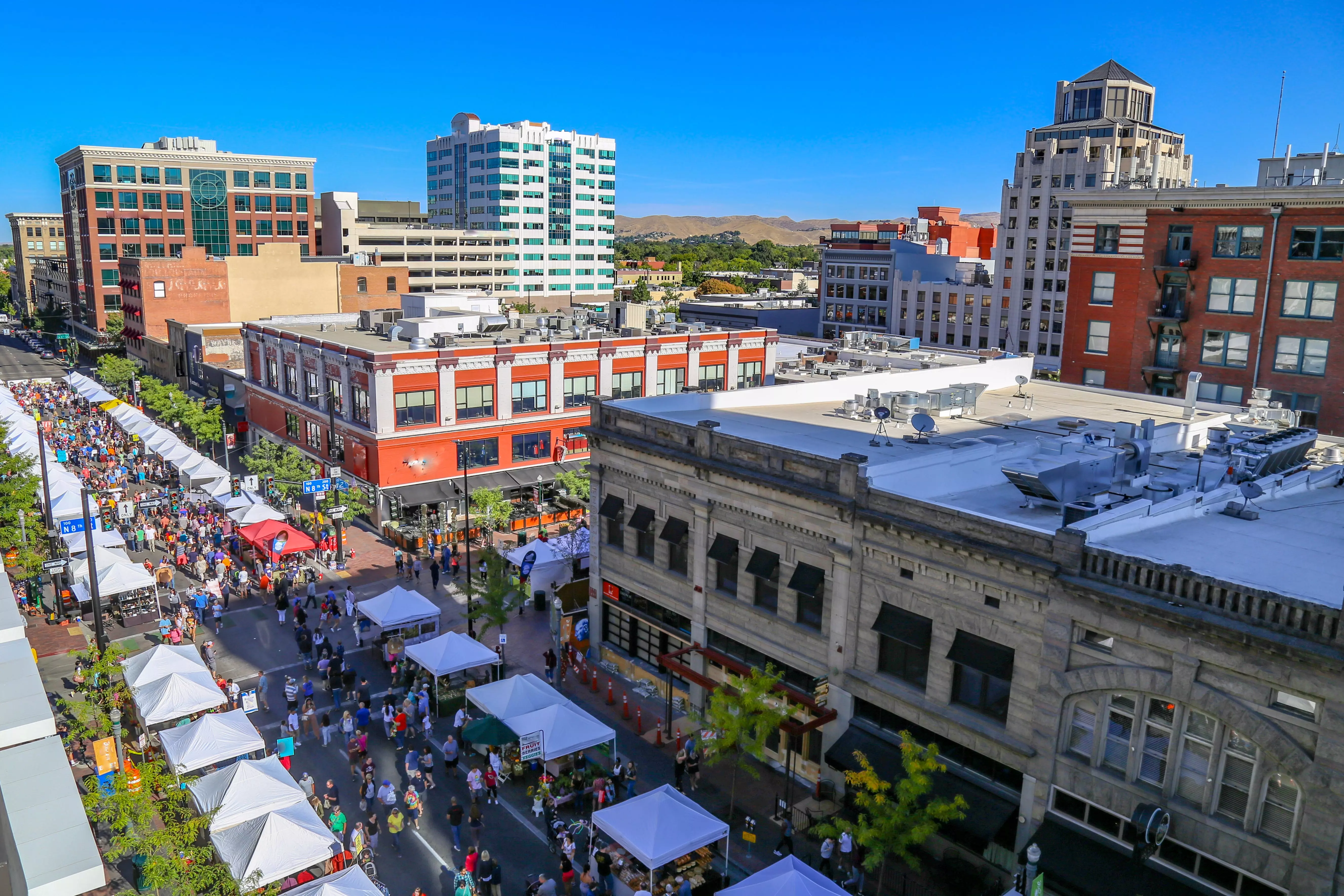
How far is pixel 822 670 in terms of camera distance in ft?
82.1

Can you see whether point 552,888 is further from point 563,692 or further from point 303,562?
point 303,562

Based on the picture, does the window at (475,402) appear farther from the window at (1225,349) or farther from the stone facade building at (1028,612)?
the window at (1225,349)

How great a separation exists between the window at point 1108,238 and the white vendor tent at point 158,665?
4118 cm

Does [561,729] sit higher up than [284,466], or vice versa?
[284,466]

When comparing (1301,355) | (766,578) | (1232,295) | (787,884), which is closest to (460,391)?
(766,578)

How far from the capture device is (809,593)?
80.8ft

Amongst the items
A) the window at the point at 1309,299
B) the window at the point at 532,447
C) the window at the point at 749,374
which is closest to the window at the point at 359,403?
the window at the point at 532,447

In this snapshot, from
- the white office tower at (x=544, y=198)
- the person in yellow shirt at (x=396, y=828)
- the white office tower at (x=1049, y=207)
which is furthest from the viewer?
the white office tower at (x=544, y=198)

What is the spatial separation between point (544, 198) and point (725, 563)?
154 metres

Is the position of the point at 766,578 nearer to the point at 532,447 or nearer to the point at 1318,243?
the point at 1318,243

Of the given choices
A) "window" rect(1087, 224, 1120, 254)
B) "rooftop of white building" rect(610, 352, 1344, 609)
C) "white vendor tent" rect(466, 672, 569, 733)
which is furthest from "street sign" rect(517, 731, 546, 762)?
"window" rect(1087, 224, 1120, 254)

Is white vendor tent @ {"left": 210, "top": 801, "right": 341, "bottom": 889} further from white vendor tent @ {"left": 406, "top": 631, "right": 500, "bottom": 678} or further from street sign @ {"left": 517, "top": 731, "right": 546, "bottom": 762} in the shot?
white vendor tent @ {"left": 406, "top": 631, "right": 500, "bottom": 678}

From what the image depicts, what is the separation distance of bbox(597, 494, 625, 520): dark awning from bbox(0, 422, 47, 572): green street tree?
2285 cm

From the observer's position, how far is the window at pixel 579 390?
5434cm
